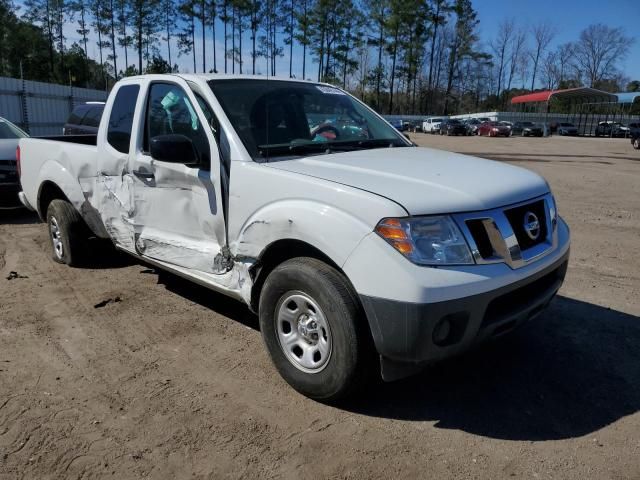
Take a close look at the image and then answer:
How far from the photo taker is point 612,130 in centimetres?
5209

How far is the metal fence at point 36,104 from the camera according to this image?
18.5 m

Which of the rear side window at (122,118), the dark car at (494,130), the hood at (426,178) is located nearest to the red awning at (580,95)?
the dark car at (494,130)

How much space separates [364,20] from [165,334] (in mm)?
80237

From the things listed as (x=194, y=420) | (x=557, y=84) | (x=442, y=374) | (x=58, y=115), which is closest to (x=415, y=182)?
(x=442, y=374)

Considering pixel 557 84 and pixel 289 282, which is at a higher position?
pixel 557 84

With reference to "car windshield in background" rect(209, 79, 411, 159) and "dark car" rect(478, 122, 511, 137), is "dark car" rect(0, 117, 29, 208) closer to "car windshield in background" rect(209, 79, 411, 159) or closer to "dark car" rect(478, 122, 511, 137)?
"car windshield in background" rect(209, 79, 411, 159)

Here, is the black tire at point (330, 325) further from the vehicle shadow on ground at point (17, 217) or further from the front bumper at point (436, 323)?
the vehicle shadow on ground at point (17, 217)

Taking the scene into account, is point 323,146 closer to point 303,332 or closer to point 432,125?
point 303,332

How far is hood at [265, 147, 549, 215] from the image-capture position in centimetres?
280

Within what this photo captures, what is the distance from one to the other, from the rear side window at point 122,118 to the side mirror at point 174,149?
1050 mm

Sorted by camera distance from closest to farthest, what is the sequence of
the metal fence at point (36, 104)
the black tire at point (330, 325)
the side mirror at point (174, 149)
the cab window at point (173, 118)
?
the black tire at point (330, 325) < the side mirror at point (174, 149) < the cab window at point (173, 118) < the metal fence at point (36, 104)

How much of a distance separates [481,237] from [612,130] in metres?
57.3

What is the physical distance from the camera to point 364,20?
77.3 metres

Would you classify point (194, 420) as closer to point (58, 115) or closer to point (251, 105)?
point (251, 105)
